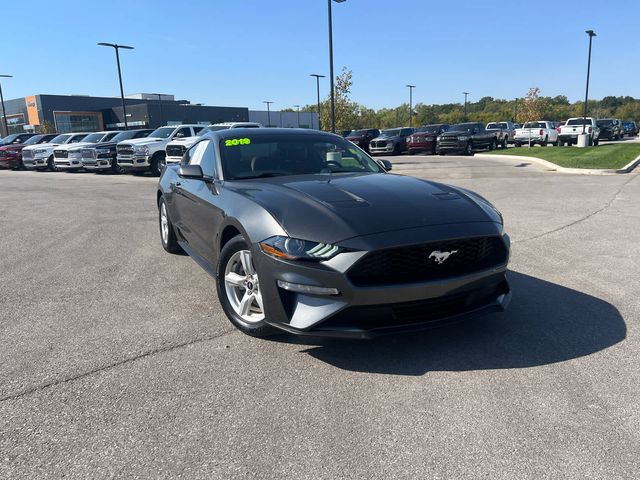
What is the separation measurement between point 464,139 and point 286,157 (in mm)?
26178

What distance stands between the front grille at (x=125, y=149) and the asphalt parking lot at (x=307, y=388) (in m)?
15.0

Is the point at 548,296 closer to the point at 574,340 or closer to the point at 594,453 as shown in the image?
the point at 574,340

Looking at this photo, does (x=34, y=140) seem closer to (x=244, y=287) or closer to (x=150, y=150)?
(x=150, y=150)

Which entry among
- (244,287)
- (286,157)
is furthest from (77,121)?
(244,287)

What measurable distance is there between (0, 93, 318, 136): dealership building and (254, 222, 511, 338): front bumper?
6582cm

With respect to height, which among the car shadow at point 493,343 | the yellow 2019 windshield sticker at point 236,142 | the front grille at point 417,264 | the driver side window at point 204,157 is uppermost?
the yellow 2019 windshield sticker at point 236,142

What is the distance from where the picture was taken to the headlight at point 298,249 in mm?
3162

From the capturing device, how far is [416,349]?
11.7ft

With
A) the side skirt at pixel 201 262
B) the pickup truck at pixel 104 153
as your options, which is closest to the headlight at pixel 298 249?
the side skirt at pixel 201 262

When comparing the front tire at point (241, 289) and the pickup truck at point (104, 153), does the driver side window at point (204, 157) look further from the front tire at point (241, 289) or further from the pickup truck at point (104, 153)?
the pickup truck at point (104, 153)

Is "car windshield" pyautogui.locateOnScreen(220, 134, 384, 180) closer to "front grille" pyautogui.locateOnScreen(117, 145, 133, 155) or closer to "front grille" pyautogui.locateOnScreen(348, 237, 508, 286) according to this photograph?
"front grille" pyautogui.locateOnScreen(348, 237, 508, 286)

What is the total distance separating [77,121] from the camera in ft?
247

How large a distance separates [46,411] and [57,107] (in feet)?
279

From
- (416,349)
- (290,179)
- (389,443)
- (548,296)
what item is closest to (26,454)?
(389,443)
